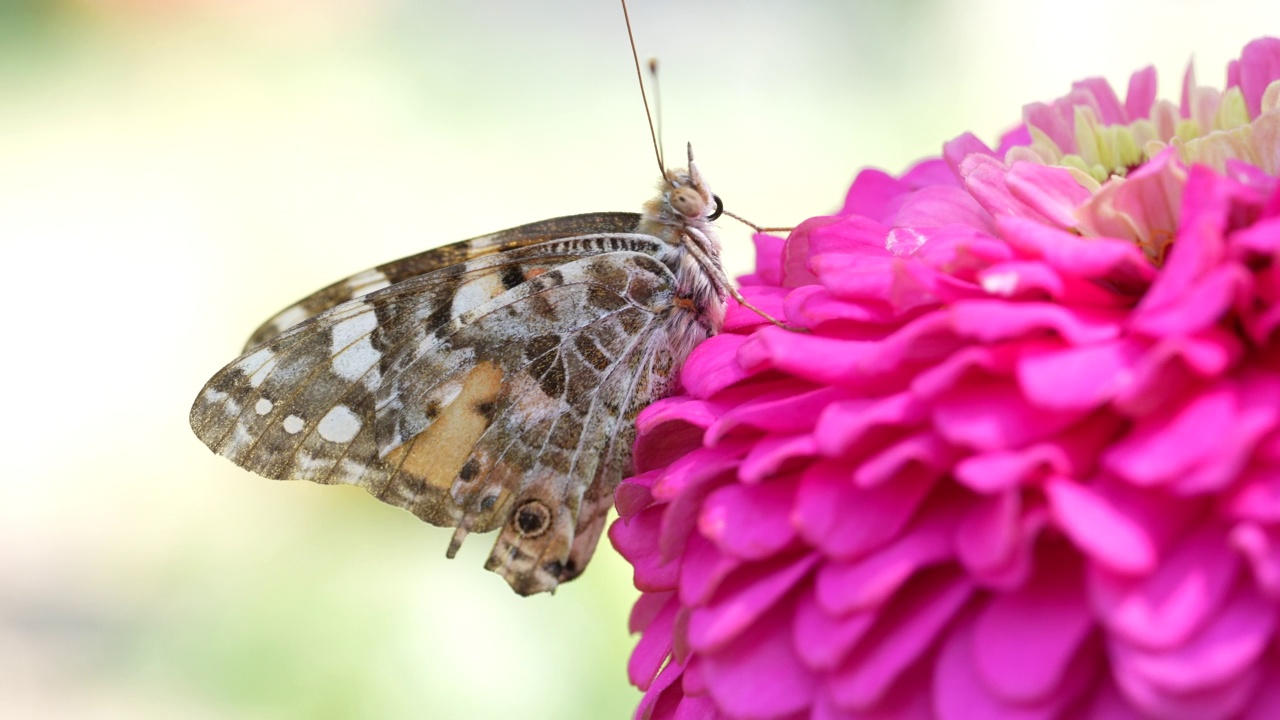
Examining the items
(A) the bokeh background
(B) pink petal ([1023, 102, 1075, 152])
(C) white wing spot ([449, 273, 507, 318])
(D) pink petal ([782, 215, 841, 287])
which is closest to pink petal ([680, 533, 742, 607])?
(D) pink petal ([782, 215, 841, 287])

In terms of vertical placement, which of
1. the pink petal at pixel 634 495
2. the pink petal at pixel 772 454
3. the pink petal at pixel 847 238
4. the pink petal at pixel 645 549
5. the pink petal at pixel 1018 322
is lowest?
the pink petal at pixel 645 549

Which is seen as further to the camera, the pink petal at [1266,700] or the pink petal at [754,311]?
the pink petal at [754,311]

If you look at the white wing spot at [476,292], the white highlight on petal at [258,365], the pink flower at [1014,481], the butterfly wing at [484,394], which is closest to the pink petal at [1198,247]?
the pink flower at [1014,481]

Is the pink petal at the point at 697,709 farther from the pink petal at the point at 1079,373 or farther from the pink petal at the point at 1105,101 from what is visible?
the pink petal at the point at 1105,101

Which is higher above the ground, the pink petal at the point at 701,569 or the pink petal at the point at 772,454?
the pink petal at the point at 772,454

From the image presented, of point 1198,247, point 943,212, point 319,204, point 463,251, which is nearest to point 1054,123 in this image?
point 943,212

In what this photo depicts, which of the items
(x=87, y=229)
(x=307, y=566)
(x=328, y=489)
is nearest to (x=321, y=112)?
(x=87, y=229)

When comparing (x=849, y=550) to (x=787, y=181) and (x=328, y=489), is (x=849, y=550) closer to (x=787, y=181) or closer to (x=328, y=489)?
(x=328, y=489)
